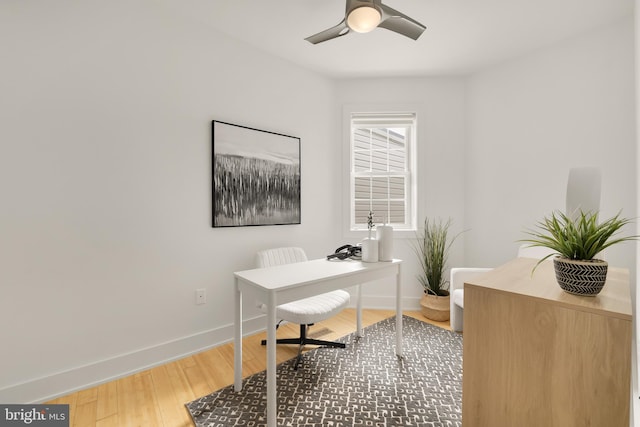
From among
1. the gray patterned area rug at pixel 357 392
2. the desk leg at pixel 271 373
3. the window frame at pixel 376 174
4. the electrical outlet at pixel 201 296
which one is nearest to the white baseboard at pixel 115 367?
the electrical outlet at pixel 201 296

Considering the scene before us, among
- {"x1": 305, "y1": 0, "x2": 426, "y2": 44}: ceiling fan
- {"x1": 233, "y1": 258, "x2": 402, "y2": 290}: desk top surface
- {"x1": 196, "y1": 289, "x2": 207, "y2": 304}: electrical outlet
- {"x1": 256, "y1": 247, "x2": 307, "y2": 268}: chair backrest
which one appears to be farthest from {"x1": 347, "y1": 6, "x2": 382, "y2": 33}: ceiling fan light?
{"x1": 196, "y1": 289, "x2": 207, "y2": 304}: electrical outlet

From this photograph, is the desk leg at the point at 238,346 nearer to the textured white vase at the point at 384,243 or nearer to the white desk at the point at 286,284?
the white desk at the point at 286,284

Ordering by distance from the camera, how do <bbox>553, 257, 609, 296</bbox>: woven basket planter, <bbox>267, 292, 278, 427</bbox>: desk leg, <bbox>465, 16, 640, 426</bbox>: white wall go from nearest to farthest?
1. <bbox>553, 257, 609, 296</bbox>: woven basket planter
2. <bbox>267, 292, 278, 427</bbox>: desk leg
3. <bbox>465, 16, 640, 426</bbox>: white wall

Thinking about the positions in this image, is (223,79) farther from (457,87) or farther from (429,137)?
(457,87)

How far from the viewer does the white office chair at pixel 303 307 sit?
1959mm

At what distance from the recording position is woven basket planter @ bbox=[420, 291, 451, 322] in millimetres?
2861

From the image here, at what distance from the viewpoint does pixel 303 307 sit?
2.03 meters

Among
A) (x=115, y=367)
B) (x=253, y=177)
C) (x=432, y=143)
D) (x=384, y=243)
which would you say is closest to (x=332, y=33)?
(x=253, y=177)

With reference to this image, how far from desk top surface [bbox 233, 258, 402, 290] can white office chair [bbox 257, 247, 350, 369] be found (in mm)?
240

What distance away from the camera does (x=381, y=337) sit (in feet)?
8.37

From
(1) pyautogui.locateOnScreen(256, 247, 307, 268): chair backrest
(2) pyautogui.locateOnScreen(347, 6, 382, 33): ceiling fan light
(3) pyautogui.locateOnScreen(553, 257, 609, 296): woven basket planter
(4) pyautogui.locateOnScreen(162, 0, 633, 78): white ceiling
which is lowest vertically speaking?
(1) pyautogui.locateOnScreen(256, 247, 307, 268): chair backrest

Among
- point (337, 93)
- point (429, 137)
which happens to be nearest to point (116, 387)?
point (337, 93)

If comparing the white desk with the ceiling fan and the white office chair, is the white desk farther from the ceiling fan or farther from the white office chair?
the ceiling fan

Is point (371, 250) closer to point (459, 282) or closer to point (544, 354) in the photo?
point (459, 282)
